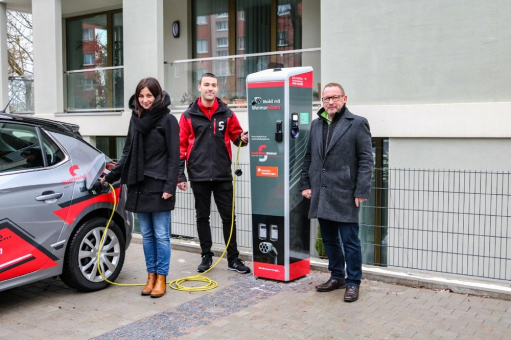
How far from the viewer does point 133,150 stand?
548 cm

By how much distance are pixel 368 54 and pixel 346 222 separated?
3089 millimetres

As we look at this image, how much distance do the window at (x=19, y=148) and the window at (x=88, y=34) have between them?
934cm

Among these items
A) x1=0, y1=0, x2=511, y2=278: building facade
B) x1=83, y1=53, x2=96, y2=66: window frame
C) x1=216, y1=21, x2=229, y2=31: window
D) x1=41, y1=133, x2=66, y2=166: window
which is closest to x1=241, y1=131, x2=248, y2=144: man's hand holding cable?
x1=0, y1=0, x2=511, y2=278: building facade

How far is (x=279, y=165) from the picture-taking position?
598 cm

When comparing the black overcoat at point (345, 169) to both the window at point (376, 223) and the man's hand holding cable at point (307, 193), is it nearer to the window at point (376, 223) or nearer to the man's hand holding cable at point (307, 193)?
the man's hand holding cable at point (307, 193)

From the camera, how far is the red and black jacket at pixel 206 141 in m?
6.34

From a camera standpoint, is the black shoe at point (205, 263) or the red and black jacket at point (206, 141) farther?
the black shoe at point (205, 263)

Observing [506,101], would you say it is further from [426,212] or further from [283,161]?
[283,161]

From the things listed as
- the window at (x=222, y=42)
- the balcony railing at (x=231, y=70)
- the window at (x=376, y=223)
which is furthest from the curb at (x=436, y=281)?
the window at (x=222, y=42)

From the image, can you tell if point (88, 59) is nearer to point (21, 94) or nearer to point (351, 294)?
point (21, 94)

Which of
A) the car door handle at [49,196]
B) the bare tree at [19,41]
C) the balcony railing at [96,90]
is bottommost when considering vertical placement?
the car door handle at [49,196]

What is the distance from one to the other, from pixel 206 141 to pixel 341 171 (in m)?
1.66

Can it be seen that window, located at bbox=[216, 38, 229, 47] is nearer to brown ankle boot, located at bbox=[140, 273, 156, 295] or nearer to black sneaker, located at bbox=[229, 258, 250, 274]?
black sneaker, located at bbox=[229, 258, 250, 274]

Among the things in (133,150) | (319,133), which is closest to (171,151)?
(133,150)
